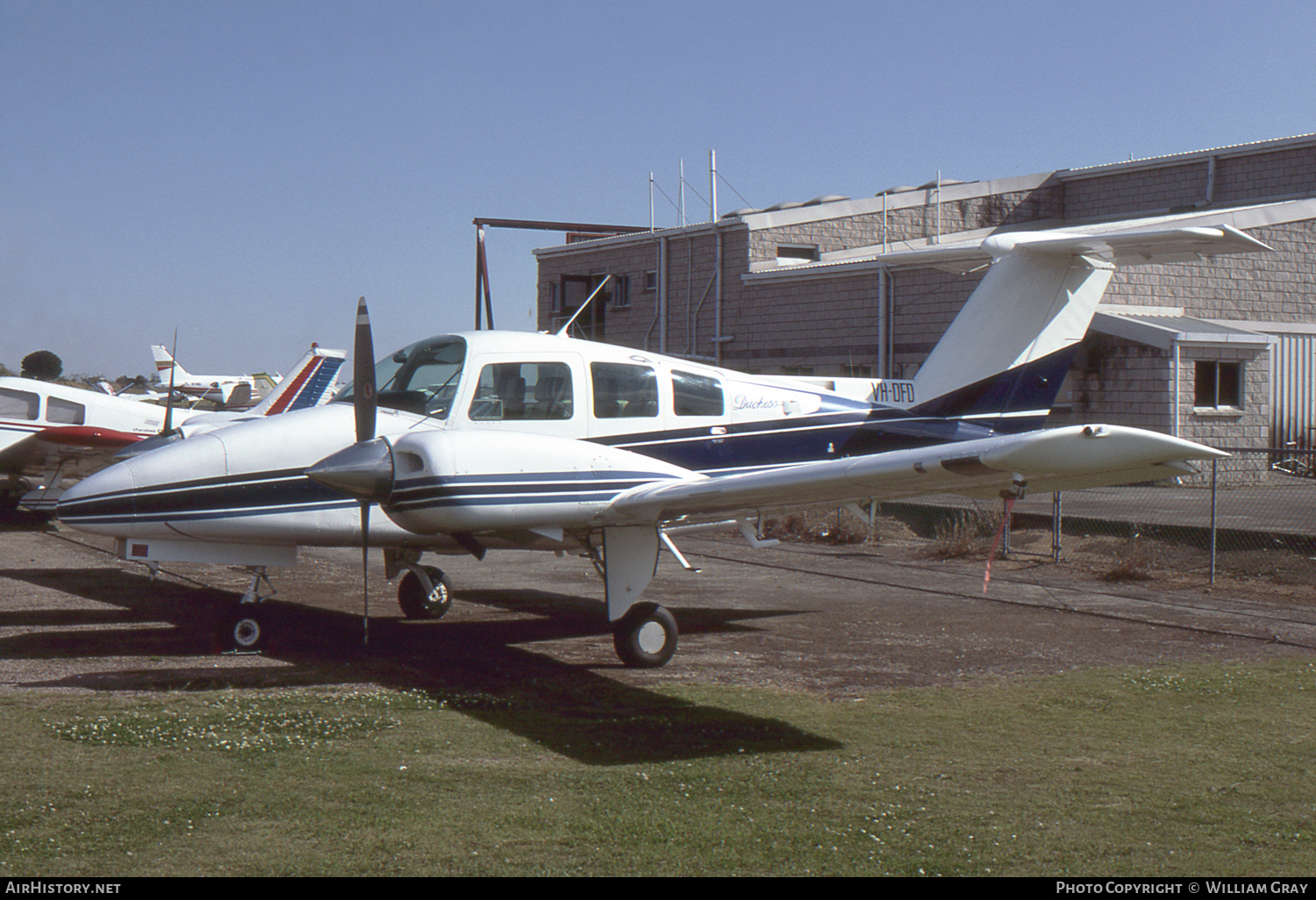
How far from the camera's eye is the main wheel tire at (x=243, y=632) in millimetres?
8922

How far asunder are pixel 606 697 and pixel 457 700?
1.01 m

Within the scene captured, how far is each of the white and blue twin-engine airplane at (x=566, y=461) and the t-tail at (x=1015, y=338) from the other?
0.05 metres

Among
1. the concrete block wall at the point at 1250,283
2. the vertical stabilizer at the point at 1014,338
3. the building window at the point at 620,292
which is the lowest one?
the vertical stabilizer at the point at 1014,338

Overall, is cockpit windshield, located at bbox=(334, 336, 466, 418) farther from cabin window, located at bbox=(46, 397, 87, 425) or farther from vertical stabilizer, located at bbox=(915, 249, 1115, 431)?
cabin window, located at bbox=(46, 397, 87, 425)

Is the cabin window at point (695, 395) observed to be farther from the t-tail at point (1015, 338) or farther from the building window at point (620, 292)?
the building window at point (620, 292)

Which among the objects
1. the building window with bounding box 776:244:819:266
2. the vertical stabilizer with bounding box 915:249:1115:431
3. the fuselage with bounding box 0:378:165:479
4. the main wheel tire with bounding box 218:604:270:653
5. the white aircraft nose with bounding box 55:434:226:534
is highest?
the building window with bounding box 776:244:819:266

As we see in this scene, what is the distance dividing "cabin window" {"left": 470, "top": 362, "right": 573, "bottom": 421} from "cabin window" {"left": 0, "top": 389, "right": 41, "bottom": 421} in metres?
13.0

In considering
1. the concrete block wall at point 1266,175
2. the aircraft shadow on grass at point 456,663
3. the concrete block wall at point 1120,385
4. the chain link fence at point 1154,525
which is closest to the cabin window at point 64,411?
the aircraft shadow on grass at point 456,663

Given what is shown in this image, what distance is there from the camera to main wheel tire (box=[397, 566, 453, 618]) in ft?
36.0

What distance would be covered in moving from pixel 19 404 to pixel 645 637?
47.5 ft

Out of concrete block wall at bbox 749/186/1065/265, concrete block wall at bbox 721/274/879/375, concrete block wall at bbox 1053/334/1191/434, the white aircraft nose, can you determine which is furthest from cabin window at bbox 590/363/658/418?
concrete block wall at bbox 749/186/1065/265

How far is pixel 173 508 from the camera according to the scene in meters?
8.34

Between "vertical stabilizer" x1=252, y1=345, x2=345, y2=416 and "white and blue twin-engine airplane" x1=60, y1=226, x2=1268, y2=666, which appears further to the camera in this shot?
"vertical stabilizer" x1=252, y1=345, x2=345, y2=416

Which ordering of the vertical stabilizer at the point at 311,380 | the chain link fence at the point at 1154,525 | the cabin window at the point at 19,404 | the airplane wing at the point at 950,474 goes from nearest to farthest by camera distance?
the airplane wing at the point at 950,474
the chain link fence at the point at 1154,525
the cabin window at the point at 19,404
the vertical stabilizer at the point at 311,380
